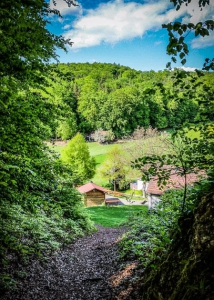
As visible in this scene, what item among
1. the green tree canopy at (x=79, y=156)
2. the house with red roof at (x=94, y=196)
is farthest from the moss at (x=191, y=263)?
the green tree canopy at (x=79, y=156)

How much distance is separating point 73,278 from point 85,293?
1.35m

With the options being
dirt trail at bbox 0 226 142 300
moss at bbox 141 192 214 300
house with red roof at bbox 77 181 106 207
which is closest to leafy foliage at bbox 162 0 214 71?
moss at bbox 141 192 214 300

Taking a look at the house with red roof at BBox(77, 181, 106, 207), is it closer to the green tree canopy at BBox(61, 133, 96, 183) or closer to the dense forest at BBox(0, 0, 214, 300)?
the green tree canopy at BBox(61, 133, 96, 183)

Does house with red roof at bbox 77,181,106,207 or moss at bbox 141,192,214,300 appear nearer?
moss at bbox 141,192,214,300

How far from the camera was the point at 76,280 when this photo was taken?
6844 millimetres

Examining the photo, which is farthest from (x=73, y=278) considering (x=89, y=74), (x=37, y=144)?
(x=89, y=74)

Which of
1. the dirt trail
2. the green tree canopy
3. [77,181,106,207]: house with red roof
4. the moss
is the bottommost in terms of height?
[77,181,106,207]: house with red roof

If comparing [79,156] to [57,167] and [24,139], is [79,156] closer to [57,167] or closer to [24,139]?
[57,167]

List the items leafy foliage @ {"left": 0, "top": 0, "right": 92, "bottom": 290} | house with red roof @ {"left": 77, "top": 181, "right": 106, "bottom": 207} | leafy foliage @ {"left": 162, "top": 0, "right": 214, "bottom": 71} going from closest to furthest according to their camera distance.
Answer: leafy foliage @ {"left": 162, "top": 0, "right": 214, "bottom": 71}, leafy foliage @ {"left": 0, "top": 0, "right": 92, "bottom": 290}, house with red roof @ {"left": 77, "top": 181, "right": 106, "bottom": 207}

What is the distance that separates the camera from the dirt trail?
5.25 metres

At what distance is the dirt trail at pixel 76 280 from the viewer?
5.25 m

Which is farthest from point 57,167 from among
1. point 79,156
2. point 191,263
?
point 79,156

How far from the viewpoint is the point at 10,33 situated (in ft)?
11.5

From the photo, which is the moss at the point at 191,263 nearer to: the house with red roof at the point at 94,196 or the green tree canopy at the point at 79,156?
the house with red roof at the point at 94,196
